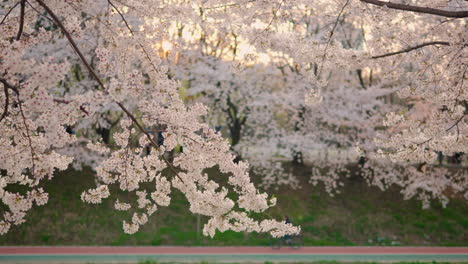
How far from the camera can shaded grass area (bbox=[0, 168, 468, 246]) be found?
46.4 feet

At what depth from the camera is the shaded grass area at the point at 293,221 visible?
46.4 feet

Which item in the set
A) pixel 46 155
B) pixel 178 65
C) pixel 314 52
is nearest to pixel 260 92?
pixel 178 65

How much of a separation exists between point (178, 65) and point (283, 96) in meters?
5.10

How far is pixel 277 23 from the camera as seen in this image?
5.98 meters

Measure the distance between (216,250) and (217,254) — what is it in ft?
1.42

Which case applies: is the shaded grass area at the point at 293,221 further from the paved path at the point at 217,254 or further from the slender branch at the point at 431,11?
the slender branch at the point at 431,11

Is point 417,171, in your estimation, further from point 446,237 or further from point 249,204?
point 249,204

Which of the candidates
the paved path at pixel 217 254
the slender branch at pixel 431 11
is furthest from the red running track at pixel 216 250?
the slender branch at pixel 431 11

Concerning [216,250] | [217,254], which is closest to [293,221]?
[216,250]

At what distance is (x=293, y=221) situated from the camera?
16500mm

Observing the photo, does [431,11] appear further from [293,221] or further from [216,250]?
[293,221]

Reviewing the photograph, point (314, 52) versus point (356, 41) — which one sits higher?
point (356, 41)

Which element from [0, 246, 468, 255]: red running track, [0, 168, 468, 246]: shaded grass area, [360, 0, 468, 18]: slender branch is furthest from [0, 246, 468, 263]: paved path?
[360, 0, 468, 18]: slender branch

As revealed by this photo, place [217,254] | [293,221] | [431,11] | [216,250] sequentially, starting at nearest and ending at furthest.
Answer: [431,11] < [217,254] < [216,250] < [293,221]
